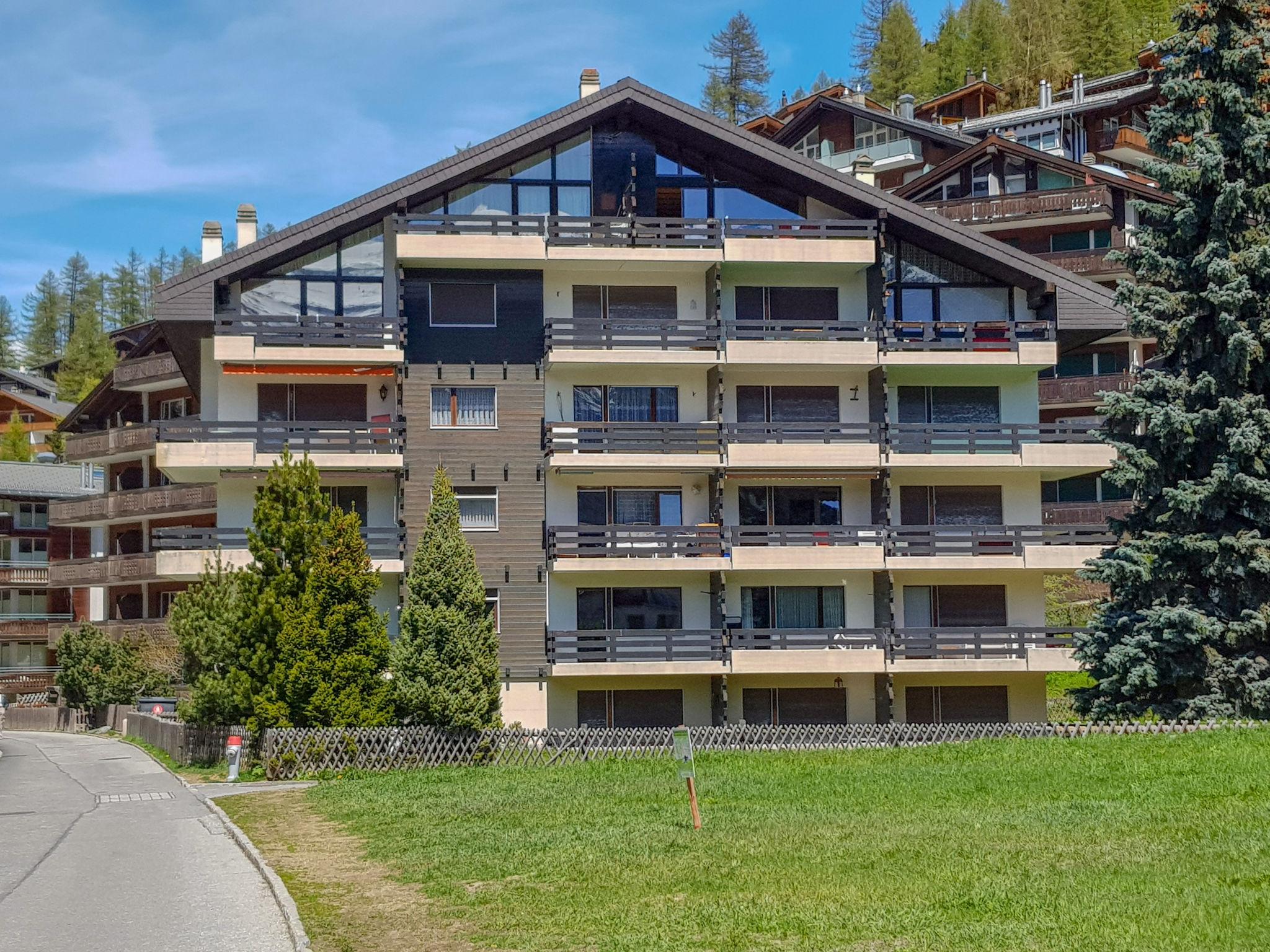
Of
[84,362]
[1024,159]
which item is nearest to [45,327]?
[84,362]

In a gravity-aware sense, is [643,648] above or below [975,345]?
below

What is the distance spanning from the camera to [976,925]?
13.2 metres

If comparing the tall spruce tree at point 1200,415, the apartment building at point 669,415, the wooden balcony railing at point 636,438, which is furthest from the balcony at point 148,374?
the tall spruce tree at point 1200,415

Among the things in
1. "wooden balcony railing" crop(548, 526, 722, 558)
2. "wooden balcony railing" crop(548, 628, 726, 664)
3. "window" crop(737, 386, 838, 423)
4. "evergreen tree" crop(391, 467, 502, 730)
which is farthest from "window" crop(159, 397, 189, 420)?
"evergreen tree" crop(391, 467, 502, 730)

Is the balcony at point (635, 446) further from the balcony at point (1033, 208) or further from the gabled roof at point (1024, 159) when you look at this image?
the gabled roof at point (1024, 159)

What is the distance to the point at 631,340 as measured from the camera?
3906 centimetres

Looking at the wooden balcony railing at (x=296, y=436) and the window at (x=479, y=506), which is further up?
the wooden balcony railing at (x=296, y=436)

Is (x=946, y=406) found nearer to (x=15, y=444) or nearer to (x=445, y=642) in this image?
(x=445, y=642)

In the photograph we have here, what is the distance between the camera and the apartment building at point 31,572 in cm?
7781

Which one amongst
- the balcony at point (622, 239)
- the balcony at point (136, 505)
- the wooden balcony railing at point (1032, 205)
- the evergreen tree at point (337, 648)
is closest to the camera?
the evergreen tree at point (337, 648)

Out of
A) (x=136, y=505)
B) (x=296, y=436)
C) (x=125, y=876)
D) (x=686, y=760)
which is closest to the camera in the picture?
(x=125, y=876)

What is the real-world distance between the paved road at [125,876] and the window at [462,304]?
535 inches

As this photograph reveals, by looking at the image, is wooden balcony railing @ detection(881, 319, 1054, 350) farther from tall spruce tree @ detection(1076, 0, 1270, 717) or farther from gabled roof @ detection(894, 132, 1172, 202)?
gabled roof @ detection(894, 132, 1172, 202)

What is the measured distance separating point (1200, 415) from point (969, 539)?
8.37 meters
